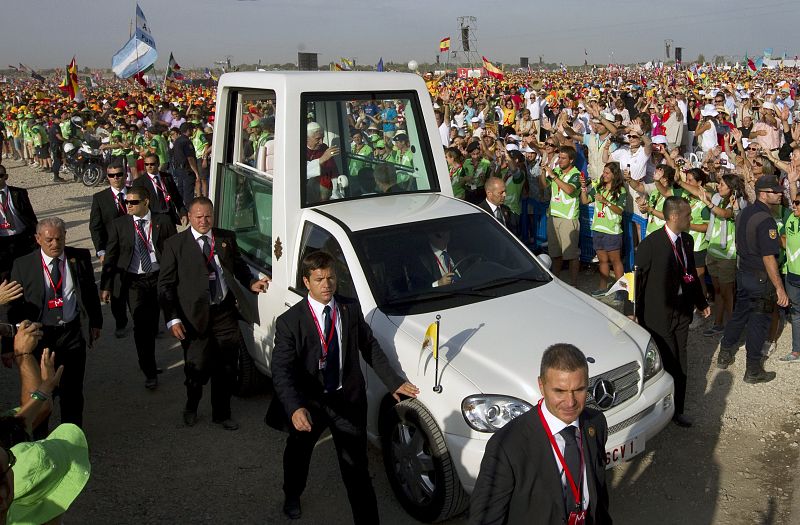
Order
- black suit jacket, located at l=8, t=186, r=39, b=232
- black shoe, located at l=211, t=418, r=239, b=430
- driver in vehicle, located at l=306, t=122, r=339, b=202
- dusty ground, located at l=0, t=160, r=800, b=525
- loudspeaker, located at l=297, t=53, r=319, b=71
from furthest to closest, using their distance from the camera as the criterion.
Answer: loudspeaker, located at l=297, t=53, r=319, b=71 → black suit jacket, located at l=8, t=186, r=39, b=232 → driver in vehicle, located at l=306, t=122, r=339, b=202 → black shoe, located at l=211, t=418, r=239, b=430 → dusty ground, located at l=0, t=160, r=800, b=525

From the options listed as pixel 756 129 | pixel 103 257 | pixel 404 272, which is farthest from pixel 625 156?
pixel 103 257

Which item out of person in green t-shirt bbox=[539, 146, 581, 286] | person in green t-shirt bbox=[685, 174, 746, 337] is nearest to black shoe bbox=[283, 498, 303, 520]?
person in green t-shirt bbox=[685, 174, 746, 337]

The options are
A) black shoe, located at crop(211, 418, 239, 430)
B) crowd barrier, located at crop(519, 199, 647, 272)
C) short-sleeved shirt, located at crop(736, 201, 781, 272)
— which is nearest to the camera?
black shoe, located at crop(211, 418, 239, 430)

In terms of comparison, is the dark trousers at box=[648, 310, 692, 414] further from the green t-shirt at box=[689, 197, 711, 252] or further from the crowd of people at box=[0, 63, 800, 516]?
the green t-shirt at box=[689, 197, 711, 252]

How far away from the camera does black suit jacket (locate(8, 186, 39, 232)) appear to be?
7.38 meters

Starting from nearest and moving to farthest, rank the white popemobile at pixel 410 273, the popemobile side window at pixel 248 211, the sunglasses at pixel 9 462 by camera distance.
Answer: the sunglasses at pixel 9 462 → the white popemobile at pixel 410 273 → the popemobile side window at pixel 248 211

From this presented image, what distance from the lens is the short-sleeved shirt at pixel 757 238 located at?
240 inches

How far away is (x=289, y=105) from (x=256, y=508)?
9.95ft

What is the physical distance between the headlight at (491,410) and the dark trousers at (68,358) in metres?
3.06

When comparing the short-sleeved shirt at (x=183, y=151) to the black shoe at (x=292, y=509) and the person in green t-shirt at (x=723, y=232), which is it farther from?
the black shoe at (x=292, y=509)

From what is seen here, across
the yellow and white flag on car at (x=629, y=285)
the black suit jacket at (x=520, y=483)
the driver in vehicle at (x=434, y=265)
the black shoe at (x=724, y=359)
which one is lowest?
the black shoe at (x=724, y=359)

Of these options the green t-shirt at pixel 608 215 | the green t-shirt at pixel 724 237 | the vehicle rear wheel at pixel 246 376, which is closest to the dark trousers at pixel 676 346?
the green t-shirt at pixel 724 237

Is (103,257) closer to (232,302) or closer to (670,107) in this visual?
(232,302)

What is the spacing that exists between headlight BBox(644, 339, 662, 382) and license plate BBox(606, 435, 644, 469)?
429mm
